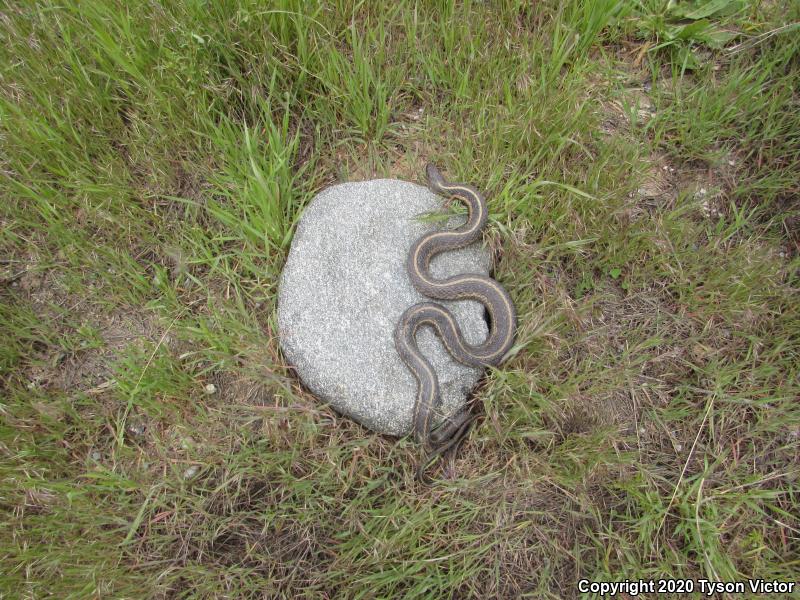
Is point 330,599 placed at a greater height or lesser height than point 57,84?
lesser

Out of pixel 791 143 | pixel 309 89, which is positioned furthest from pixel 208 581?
pixel 791 143

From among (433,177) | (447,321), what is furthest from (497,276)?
(433,177)

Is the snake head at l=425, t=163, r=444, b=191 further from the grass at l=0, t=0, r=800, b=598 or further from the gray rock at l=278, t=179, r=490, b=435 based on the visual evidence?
the grass at l=0, t=0, r=800, b=598

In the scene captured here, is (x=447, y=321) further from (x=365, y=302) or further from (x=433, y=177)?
(x=433, y=177)

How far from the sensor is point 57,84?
398cm

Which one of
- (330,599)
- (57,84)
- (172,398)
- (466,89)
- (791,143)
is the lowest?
(330,599)

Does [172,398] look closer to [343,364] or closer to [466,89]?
[343,364]

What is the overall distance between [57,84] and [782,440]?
6.05m

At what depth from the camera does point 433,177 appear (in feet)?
13.4

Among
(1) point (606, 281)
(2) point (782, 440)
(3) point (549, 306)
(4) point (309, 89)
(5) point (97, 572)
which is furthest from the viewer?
(4) point (309, 89)

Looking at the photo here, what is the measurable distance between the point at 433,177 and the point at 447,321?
1.24 metres

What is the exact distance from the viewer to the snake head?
406 centimetres

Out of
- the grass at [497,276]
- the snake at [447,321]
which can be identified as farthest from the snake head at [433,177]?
the grass at [497,276]

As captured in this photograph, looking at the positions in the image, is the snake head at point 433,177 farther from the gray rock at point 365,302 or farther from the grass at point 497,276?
the grass at point 497,276
